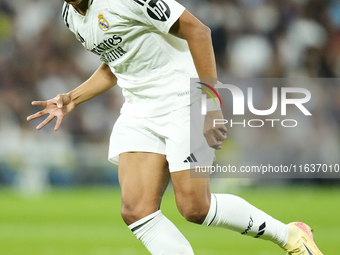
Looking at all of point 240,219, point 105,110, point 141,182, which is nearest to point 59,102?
point 141,182

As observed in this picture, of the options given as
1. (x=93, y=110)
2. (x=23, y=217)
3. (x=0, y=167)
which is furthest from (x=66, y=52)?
(x=23, y=217)

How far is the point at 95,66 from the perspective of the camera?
1028cm

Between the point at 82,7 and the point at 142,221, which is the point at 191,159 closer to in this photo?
the point at 142,221

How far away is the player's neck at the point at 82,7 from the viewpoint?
286cm

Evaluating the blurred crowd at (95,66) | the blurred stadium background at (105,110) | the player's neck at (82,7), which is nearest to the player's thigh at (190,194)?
the player's neck at (82,7)

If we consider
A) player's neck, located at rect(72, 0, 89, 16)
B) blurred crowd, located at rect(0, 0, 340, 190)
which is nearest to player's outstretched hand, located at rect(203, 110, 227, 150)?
player's neck, located at rect(72, 0, 89, 16)

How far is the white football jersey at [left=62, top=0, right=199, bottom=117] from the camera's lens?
2785 millimetres

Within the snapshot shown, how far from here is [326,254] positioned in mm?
4148

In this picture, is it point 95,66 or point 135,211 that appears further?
point 95,66

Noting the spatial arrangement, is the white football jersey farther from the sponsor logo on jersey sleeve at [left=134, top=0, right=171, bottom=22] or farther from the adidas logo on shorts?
the adidas logo on shorts

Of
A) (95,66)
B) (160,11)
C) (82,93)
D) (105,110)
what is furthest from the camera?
(95,66)

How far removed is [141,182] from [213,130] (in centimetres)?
54

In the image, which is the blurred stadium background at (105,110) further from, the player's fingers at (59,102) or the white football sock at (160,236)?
the white football sock at (160,236)

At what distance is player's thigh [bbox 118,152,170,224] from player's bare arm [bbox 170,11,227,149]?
0.41 meters
